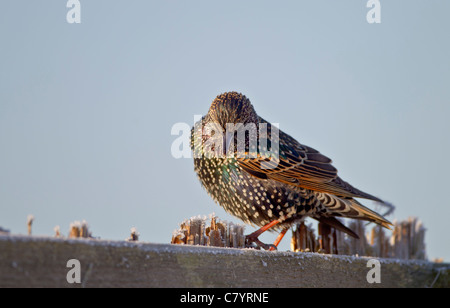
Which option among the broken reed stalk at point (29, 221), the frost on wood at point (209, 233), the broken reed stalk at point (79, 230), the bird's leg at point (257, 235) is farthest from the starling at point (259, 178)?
the broken reed stalk at point (29, 221)

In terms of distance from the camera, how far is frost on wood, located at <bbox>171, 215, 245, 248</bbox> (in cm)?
240

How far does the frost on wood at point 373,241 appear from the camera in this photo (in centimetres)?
355

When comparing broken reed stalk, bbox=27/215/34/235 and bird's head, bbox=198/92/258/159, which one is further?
bird's head, bbox=198/92/258/159

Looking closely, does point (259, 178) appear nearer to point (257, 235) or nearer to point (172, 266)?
point (257, 235)

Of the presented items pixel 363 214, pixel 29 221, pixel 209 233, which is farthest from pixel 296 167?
pixel 29 221

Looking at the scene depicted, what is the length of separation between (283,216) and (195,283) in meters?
1.80

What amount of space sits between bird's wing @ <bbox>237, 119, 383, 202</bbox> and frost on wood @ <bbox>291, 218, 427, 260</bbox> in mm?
255

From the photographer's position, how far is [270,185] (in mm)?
3652

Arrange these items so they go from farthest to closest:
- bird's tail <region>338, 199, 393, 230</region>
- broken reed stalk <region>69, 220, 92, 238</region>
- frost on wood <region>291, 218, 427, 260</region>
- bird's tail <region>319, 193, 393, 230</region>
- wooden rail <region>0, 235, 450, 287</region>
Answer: bird's tail <region>319, 193, 393, 230</region>
bird's tail <region>338, 199, 393, 230</region>
frost on wood <region>291, 218, 427, 260</region>
broken reed stalk <region>69, 220, 92, 238</region>
wooden rail <region>0, 235, 450, 287</region>

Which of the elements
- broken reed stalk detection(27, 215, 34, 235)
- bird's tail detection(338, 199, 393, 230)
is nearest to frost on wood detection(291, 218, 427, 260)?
bird's tail detection(338, 199, 393, 230)

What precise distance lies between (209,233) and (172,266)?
682mm

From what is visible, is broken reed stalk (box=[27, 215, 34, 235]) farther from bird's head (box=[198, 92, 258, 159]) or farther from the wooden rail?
bird's head (box=[198, 92, 258, 159])
